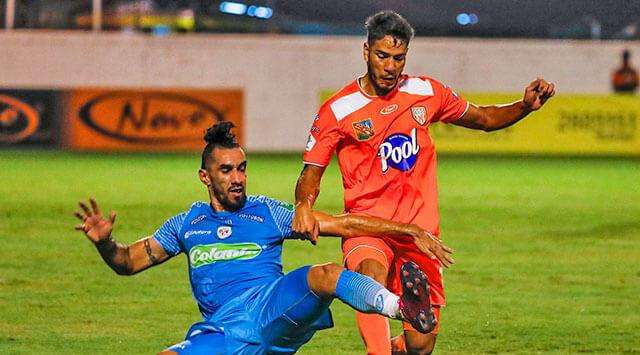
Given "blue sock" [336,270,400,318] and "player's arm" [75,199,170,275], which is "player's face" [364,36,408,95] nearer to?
"blue sock" [336,270,400,318]

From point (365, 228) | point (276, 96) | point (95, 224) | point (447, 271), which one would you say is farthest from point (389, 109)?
point (276, 96)

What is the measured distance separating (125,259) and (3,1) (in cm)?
2282

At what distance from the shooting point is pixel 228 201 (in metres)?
6.36

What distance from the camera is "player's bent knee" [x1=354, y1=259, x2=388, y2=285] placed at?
6449mm

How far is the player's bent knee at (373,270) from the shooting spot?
645cm

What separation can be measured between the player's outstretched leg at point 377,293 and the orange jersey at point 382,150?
98cm

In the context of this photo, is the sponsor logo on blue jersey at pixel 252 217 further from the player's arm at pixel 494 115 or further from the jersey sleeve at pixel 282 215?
the player's arm at pixel 494 115

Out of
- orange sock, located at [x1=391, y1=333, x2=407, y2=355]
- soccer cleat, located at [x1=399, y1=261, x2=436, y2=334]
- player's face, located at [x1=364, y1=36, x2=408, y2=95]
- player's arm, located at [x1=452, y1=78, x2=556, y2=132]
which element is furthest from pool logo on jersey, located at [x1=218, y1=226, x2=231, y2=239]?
player's arm, located at [x1=452, y1=78, x2=556, y2=132]

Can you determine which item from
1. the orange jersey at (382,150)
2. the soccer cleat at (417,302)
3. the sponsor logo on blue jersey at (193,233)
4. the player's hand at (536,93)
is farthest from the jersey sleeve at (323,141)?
the soccer cleat at (417,302)

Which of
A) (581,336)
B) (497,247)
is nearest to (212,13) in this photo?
(497,247)

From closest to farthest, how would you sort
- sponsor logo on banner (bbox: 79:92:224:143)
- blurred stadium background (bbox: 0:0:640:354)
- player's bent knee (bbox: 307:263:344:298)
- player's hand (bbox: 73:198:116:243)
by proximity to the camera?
player's bent knee (bbox: 307:263:344:298)
player's hand (bbox: 73:198:116:243)
blurred stadium background (bbox: 0:0:640:354)
sponsor logo on banner (bbox: 79:92:224:143)

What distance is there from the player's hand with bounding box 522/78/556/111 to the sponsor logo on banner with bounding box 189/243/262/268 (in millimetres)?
1770

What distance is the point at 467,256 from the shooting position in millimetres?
12484

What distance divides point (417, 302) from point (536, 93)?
1.93 meters
